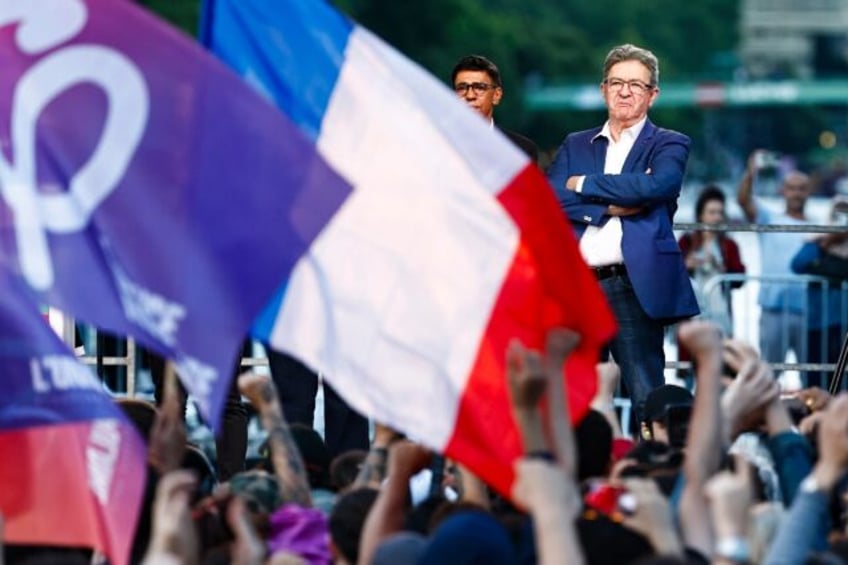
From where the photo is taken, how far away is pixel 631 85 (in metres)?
13.0

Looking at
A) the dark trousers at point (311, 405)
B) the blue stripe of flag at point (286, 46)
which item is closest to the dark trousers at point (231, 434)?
the dark trousers at point (311, 405)

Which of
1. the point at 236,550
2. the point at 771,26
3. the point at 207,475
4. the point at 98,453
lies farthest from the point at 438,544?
the point at 771,26

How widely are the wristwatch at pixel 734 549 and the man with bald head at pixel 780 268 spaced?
9444 millimetres

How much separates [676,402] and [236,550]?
2810 mm

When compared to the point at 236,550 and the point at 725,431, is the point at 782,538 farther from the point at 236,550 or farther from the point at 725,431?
the point at 236,550

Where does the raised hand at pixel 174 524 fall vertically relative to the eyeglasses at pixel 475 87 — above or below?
below

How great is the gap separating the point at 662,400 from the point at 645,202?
6.39ft

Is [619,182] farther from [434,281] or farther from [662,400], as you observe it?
[434,281]

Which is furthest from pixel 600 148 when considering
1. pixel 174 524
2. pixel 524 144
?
pixel 174 524

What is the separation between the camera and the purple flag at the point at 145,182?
363 inches

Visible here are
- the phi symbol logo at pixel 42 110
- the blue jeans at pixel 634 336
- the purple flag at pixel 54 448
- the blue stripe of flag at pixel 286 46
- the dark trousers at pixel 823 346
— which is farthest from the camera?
the dark trousers at pixel 823 346

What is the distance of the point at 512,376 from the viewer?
9031 mm

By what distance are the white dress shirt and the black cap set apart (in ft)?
5.56

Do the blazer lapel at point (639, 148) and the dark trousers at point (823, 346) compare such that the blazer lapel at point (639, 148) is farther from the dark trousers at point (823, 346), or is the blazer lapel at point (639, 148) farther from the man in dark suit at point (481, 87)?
the dark trousers at point (823, 346)
